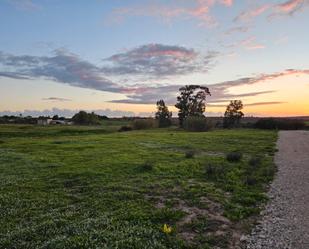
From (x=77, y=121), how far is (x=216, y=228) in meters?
153

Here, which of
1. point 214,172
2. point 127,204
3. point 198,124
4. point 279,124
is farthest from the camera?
point 279,124

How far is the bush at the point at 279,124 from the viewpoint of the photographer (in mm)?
103562

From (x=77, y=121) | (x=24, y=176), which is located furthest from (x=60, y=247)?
(x=77, y=121)

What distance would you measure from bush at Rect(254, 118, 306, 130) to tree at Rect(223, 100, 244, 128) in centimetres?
1442

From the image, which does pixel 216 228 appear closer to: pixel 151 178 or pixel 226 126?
pixel 151 178

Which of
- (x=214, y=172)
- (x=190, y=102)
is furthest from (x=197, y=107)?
(x=214, y=172)

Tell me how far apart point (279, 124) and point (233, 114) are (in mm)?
20952

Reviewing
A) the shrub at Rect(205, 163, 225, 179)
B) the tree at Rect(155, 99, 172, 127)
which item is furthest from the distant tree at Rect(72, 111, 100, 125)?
the shrub at Rect(205, 163, 225, 179)

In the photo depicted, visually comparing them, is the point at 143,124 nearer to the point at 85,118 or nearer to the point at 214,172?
the point at 85,118

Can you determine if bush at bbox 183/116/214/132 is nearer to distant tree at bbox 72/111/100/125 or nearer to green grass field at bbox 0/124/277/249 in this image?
distant tree at bbox 72/111/100/125

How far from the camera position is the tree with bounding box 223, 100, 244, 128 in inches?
4851

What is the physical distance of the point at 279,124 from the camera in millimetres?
105500

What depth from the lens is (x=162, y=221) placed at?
1366cm

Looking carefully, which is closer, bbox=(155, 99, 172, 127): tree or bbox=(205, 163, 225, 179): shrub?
bbox=(205, 163, 225, 179): shrub
